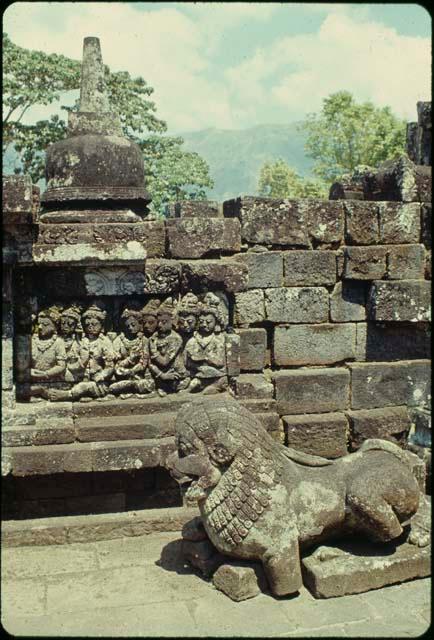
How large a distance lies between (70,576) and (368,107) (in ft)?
90.8

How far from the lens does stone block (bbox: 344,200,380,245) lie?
6.86 metres

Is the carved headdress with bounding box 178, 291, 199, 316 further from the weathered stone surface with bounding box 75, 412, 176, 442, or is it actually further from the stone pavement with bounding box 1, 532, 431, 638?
the stone pavement with bounding box 1, 532, 431, 638

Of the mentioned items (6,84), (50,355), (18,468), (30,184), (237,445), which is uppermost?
(6,84)

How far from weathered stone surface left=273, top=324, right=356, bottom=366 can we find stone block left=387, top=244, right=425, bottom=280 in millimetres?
634

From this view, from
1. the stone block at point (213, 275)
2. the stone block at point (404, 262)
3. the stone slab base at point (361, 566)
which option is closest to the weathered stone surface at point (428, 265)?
the stone block at point (404, 262)

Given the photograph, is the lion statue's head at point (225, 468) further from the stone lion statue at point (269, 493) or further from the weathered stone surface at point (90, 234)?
the weathered stone surface at point (90, 234)

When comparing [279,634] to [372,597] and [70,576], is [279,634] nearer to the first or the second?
[372,597]

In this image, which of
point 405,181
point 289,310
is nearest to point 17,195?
point 289,310

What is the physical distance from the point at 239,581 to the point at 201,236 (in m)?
2.90

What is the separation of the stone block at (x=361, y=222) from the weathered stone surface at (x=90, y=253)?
2.04m

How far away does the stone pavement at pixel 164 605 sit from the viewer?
4.56 meters

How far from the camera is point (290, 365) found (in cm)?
688

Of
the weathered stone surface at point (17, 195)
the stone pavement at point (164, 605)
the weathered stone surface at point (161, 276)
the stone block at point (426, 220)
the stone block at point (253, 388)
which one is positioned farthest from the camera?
the stone block at point (426, 220)

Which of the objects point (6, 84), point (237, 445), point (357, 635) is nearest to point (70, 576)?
point (237, 445)
